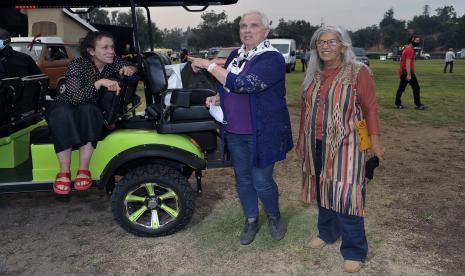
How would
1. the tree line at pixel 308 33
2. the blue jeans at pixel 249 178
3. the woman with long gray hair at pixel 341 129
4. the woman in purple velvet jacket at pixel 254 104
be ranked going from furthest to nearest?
the tree line at pixel 308 33, the blue jeans at pixel 249 178, the woman in purple velvet jacket at pixel 254 104, the woman with long gray hair at pixel 341 129

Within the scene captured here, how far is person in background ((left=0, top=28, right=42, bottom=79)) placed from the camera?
4126 mm

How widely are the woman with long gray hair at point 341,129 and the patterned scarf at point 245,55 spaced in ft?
1.02

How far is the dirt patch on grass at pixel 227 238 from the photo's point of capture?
3186 mm

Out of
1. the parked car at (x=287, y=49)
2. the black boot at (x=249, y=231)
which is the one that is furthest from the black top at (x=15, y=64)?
the parked car at (x=287, y=49)

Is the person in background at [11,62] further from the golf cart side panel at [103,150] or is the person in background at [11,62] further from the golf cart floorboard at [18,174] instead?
the golf cart side panel at [103,150]

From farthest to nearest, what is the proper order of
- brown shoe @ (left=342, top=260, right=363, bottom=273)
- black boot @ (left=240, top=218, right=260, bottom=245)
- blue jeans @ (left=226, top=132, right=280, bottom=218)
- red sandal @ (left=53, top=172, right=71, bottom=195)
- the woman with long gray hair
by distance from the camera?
black boot @ (left=240, top=218, right=260, bottom=245) < red sandal @ (left=53, top=172, right=71, bottom=195) < blue jeans @ (left=226, top=132, right=280, bottom=218) < brown shoe @ (left=342, top=260, right=363, bottom=273) < the woman with long gray hair

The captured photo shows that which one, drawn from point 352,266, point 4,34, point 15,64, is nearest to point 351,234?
point 352,266

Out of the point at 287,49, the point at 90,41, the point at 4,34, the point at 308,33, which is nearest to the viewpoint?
the point at 90,41

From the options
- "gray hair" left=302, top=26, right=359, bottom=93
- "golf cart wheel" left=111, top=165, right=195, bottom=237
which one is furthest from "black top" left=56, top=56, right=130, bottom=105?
"gray hair" left=302, top=26, right=359, bottom=93

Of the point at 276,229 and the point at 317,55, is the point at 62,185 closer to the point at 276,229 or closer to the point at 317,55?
the point at 276,229

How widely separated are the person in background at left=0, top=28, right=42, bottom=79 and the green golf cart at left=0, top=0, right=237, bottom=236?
621 millimetres

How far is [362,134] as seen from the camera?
111 inches

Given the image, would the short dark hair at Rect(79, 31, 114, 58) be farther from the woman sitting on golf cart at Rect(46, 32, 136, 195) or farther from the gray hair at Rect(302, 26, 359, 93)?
the gray hair at Rect(302, 26, 359, 93)

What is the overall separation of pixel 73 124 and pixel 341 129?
2001 millimetres
